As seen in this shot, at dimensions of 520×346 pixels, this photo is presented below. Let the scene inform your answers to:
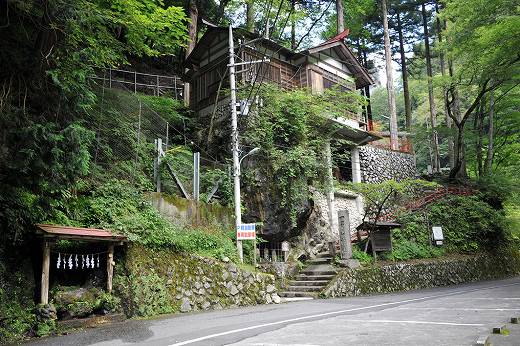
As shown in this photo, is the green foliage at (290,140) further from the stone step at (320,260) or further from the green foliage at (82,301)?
the green foliage at (82,301)

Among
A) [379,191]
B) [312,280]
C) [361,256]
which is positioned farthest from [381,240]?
[312,280]

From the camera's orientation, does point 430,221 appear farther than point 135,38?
Yes

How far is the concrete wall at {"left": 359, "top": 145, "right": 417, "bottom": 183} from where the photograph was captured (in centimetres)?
2466

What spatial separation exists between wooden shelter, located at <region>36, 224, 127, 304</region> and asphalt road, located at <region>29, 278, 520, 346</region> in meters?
1.28

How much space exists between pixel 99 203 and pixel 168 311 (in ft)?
11.4

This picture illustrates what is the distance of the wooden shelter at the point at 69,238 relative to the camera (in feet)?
27.0

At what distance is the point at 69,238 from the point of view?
862cm

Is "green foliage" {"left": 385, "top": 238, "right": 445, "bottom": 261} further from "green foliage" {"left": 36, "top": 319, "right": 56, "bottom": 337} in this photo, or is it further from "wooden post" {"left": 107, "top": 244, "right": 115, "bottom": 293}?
"green foliage" {"left": 36, "top": 319, "right": 56, "bottom": 337}

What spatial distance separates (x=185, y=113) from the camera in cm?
2181

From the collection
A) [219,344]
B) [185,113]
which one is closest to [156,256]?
[219,344]

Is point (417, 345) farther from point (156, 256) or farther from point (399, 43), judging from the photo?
point (399, 43)

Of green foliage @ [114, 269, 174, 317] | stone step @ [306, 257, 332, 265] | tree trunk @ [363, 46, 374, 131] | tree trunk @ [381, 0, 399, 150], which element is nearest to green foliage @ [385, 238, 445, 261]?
stone step @ [306, 257, 332, 265]

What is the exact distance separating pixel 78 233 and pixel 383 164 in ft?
69.5

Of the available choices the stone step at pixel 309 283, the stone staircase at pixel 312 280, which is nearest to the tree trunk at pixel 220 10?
the stone staircase at pixel 312 280
